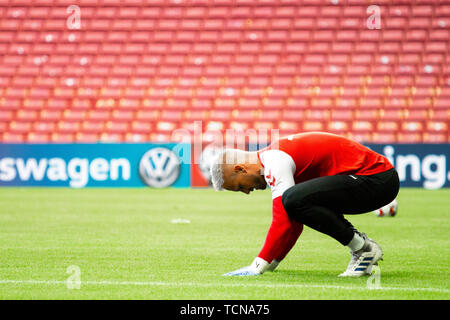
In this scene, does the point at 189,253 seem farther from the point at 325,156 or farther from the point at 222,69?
the point at 222,69

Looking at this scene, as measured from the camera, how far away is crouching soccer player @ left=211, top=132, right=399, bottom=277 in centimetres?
547

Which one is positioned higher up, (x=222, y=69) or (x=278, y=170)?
(x=222, y=69)

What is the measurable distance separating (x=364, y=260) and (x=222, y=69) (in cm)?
1732

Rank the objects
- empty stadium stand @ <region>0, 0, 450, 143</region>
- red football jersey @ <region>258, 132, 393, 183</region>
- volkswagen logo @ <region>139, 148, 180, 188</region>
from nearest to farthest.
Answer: red football jersey @ <region>258, 132, 393, 183</region>
volkswagen logo @ <region>139, 148, 180, 188</region>
empty stadium stand @ <region>0, 0, 450, 143</region>

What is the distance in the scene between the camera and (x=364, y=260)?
5.83m

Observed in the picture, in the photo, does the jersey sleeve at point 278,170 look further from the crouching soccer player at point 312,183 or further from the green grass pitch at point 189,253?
the green grass pitch at point 189,253

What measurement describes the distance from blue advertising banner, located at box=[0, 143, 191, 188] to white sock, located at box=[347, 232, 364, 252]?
1226 centimetres

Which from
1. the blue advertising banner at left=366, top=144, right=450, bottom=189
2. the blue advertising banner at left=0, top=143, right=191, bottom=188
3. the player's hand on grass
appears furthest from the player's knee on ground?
the blue advertising banner at left=366, top=144, right=450, bottom=189

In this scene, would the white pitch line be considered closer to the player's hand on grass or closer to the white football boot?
the player's hand on grass

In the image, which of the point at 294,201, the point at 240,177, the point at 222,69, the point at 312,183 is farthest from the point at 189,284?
the point at 222,69

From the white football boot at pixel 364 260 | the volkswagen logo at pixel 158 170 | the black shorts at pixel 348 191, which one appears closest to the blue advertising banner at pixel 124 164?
the volkswagen logo at pixel 158 170

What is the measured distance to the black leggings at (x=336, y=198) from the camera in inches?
216
